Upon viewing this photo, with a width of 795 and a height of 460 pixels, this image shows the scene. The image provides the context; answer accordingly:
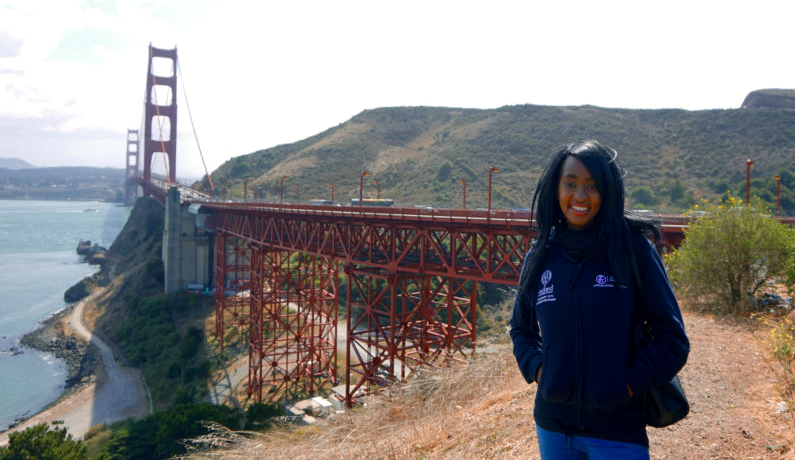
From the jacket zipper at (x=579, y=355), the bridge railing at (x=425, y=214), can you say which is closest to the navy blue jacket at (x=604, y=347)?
the jacket zipper at (x=579, y=355)

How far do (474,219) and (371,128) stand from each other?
79.2m

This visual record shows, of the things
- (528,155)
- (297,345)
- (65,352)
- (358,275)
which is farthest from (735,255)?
(528,155)

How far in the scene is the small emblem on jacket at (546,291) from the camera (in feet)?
→ 7.10

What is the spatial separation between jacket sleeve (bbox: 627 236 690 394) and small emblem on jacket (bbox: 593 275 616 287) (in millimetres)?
110

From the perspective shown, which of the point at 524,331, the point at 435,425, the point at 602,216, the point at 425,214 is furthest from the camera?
the point at 425,214

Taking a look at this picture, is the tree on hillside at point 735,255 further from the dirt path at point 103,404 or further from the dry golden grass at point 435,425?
the dirt path at point 103,404

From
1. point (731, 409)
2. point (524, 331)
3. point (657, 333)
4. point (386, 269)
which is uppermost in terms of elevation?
point (657, 333)

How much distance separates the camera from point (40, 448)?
557 inches

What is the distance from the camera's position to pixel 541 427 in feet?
7.36

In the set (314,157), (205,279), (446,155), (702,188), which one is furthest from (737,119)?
(205,279)

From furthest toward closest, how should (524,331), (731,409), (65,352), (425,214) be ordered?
(65,352) < (425,214) < (731,409) < (524,331)

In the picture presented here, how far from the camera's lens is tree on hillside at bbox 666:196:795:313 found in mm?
9297

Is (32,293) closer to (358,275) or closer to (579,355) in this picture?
(358,275)

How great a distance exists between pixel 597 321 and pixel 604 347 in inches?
4.0
